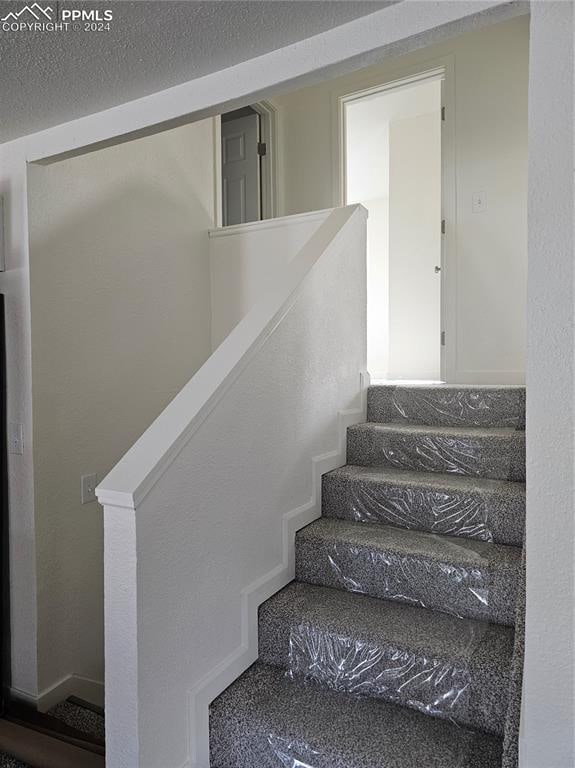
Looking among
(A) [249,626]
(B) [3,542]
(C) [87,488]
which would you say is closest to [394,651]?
(A) [249,626]

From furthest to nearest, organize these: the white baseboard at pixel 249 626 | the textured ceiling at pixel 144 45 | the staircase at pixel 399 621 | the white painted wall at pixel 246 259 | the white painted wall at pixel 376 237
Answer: the white painted wall at pixel 376 237, the white painted wall at pixel 246 259, the white baseboard at pixel 249 626, the staircase at pixel 399 621, the textured ceiling at pixel 144 45

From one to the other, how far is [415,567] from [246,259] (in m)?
1.98

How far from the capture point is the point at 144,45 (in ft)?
4.86

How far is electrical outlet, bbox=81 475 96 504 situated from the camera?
237 centimetres

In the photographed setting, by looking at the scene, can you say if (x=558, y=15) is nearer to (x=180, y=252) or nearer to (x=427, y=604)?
(x=427, y=604)

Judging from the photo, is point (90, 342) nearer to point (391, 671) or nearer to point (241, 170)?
point (391, 671)

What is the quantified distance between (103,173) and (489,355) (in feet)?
8.71

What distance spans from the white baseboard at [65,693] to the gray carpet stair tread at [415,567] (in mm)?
1110

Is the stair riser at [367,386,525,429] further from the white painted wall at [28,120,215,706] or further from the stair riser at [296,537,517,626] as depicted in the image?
the white painted wall at [28,120,215,706]

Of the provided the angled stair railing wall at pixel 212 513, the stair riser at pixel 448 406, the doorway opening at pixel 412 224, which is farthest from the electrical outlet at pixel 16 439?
the doorway opening at pixel 412 224

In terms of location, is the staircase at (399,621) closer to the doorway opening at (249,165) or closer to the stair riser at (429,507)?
the stair riser at (429,507)

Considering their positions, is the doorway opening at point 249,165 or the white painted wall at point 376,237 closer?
the doorway opening at point 249,165

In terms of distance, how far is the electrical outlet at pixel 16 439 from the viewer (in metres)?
2.19

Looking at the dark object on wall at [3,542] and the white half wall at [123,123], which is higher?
the white half wall at [123,123]
